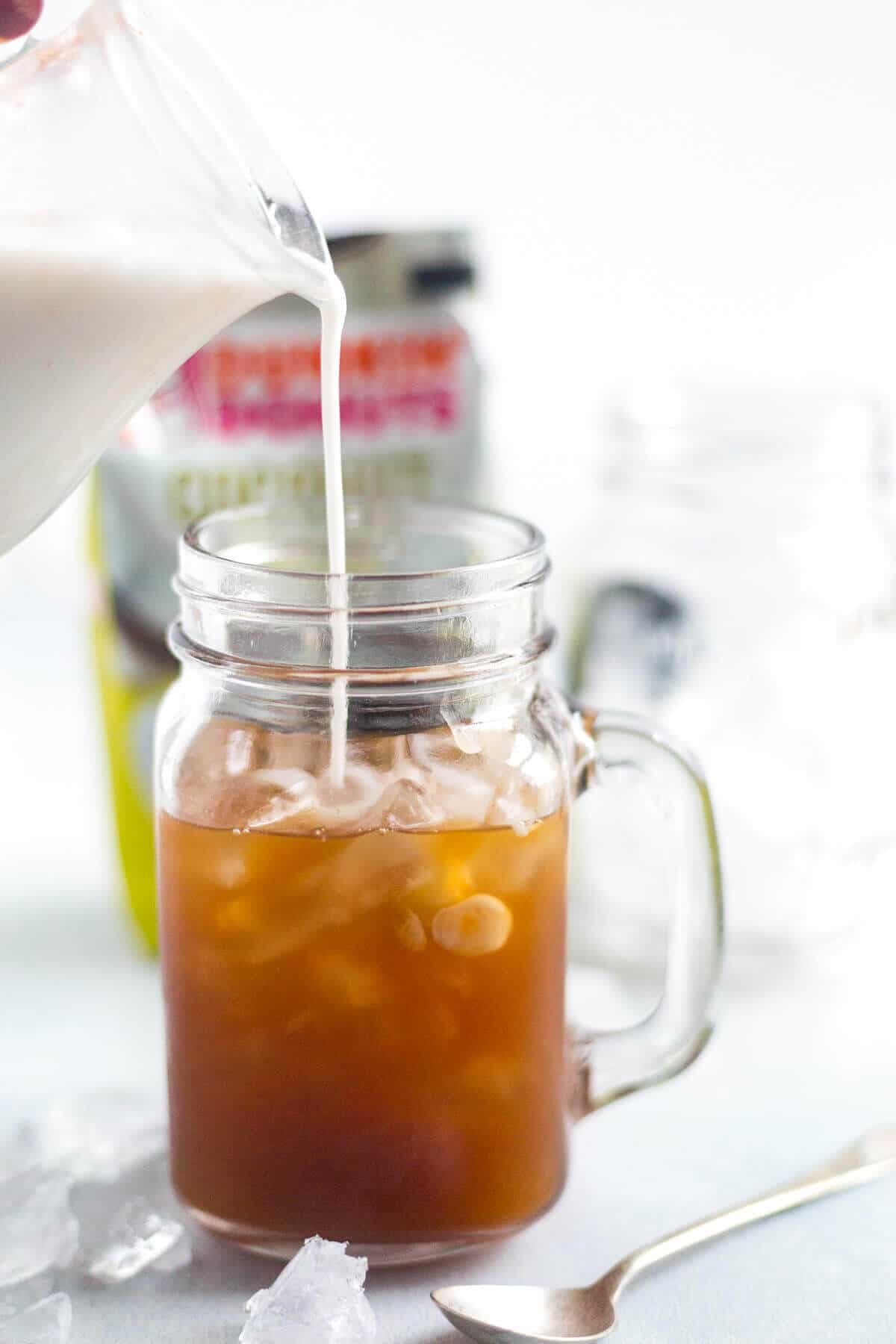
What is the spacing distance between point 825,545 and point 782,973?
34cm

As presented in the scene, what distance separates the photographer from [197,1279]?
36.2 inches

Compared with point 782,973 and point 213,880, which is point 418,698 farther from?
point 782,973

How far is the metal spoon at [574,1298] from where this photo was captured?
2.78ft

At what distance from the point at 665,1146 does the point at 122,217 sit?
26.1 inches

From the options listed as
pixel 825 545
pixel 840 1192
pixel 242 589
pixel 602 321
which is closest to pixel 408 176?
pixel 602 321

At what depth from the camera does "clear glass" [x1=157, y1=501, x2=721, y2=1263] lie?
0.88m

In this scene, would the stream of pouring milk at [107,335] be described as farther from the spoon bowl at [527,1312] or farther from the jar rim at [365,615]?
the spoon bowl at [527,1312]

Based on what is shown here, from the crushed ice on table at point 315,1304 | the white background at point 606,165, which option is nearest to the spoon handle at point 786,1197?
the crushed ice on table at point 315,1304

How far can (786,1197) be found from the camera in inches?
39.0

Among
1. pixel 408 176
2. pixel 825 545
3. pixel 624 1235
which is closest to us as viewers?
pixel 624 1235

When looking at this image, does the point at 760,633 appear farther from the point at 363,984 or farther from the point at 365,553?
the point at 363,984

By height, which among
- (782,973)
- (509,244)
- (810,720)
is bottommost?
(782,973)

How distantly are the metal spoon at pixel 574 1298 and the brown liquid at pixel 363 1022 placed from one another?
6 centimetres

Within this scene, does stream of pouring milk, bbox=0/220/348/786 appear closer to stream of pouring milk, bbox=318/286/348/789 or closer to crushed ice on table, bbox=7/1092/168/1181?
stream of pouring milk, bbox=318/286/348/789
